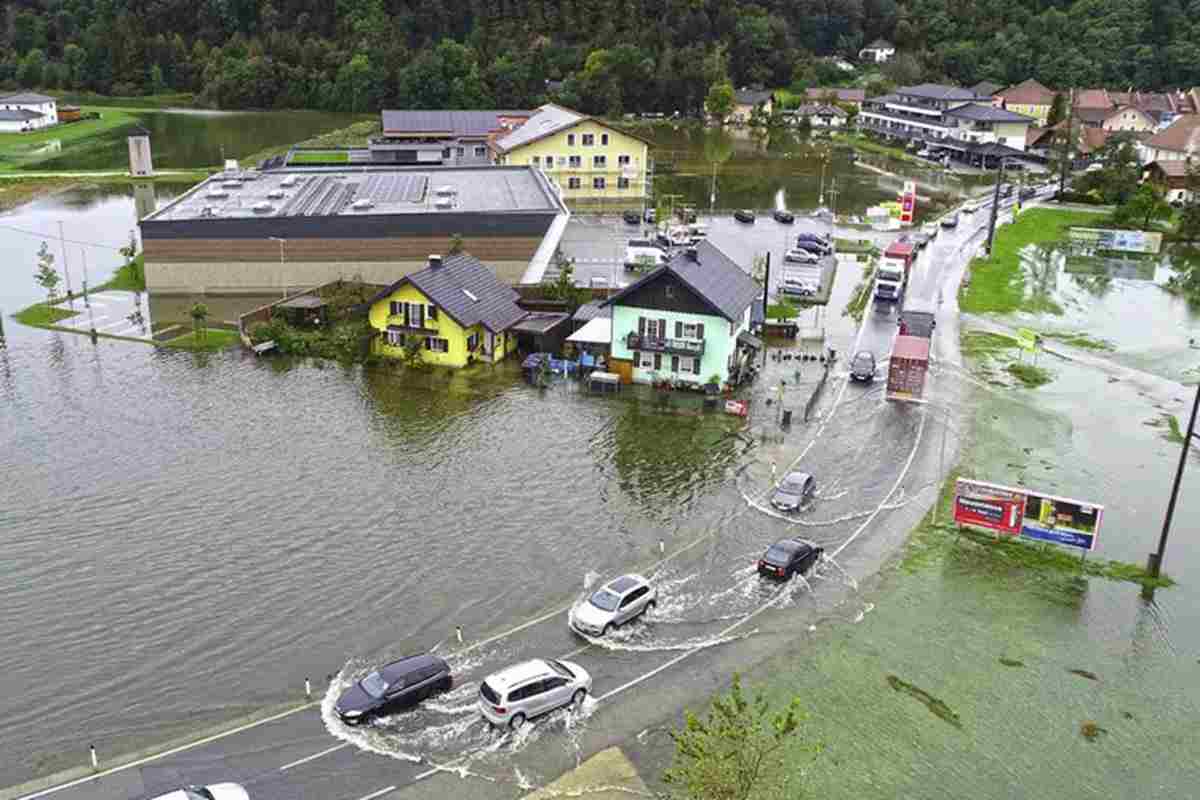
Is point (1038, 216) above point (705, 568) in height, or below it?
above

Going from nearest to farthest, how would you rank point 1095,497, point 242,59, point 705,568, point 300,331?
point 705,568, point 1095,497, point 300,331, point 242,59

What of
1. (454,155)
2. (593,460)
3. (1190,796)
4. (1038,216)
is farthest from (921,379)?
(454,155)

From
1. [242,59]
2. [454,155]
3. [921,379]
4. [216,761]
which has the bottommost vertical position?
[216,761]

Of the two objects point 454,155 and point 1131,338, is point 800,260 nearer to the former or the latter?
point 1131,338

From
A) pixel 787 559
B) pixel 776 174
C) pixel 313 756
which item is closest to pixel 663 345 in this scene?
pixel 787 559

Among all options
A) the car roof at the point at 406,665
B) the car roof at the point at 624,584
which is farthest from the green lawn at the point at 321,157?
the car roof at the point at 406,665

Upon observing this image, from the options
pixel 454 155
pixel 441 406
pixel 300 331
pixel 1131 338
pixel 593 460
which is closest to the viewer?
pixel 593 460

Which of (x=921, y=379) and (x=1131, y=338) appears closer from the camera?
(x=921, y=379)
